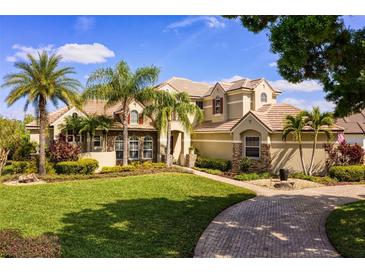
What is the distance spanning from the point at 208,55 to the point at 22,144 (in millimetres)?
15618

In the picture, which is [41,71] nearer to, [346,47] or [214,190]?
[214,190]

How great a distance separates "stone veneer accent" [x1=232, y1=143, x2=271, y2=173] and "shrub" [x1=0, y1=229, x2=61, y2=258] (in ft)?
49.7

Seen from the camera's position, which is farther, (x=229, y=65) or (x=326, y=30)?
(x=229, y=65)

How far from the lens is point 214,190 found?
14.4 meters

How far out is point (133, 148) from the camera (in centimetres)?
2331

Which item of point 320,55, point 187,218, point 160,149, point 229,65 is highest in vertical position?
Result: point 229,65

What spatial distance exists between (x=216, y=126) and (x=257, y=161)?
4949mm

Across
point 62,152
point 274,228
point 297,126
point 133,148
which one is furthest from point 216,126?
point 274,228

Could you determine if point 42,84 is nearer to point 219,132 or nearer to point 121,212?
point 121,212

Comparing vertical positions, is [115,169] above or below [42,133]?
below

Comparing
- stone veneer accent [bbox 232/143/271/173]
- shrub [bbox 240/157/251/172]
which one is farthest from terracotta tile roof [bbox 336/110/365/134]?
shrub [bbox 240/157/251/172]

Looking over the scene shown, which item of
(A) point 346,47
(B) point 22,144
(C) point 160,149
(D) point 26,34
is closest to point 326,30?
(A) point 346,47

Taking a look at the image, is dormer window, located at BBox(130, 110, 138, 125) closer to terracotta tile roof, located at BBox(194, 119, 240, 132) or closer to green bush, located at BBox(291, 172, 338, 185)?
terracotta tile roof, located at BBox(194, 119, 240, 132)

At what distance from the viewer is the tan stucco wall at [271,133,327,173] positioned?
18.4 metres
